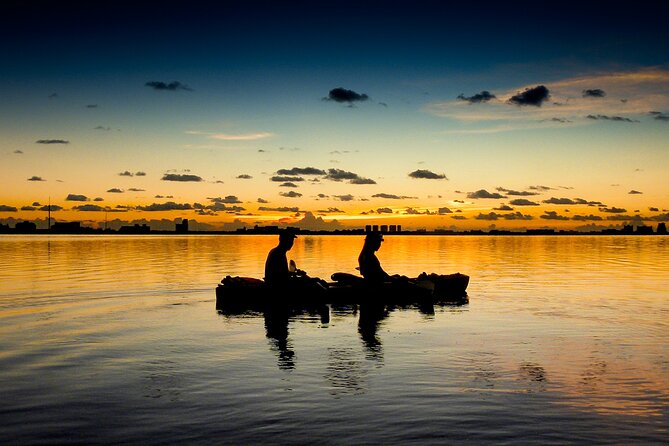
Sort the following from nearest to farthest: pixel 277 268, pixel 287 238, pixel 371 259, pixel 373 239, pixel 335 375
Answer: pixel 335 375 < pixel 287 238 < pixel 277 268 < pixel 373 239 < pixel 371 259

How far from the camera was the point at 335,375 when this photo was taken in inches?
663

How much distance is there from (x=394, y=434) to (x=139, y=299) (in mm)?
25685

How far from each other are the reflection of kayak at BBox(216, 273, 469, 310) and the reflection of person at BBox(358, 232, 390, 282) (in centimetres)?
35

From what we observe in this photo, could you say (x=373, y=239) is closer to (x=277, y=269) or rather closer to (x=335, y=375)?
(x=277, y=269)

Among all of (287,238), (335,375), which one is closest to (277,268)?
(287,238)

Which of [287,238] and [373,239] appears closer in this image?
[287,238]

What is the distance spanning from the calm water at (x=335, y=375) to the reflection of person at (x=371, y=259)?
87.0 inches

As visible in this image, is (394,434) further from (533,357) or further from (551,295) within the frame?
(551,295)

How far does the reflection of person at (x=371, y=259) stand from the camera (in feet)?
104

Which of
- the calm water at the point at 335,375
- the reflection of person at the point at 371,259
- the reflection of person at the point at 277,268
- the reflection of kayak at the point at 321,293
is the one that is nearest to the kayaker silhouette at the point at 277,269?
the reflection of person at the point at 277,268

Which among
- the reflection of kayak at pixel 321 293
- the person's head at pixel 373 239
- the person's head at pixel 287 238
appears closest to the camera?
the person's head at pixel 287 238

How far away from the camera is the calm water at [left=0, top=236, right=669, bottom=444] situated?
1218 cm

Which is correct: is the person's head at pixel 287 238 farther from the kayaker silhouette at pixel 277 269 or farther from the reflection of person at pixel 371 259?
the reflection of person at pixel 371 259

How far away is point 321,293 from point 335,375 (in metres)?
13.4
